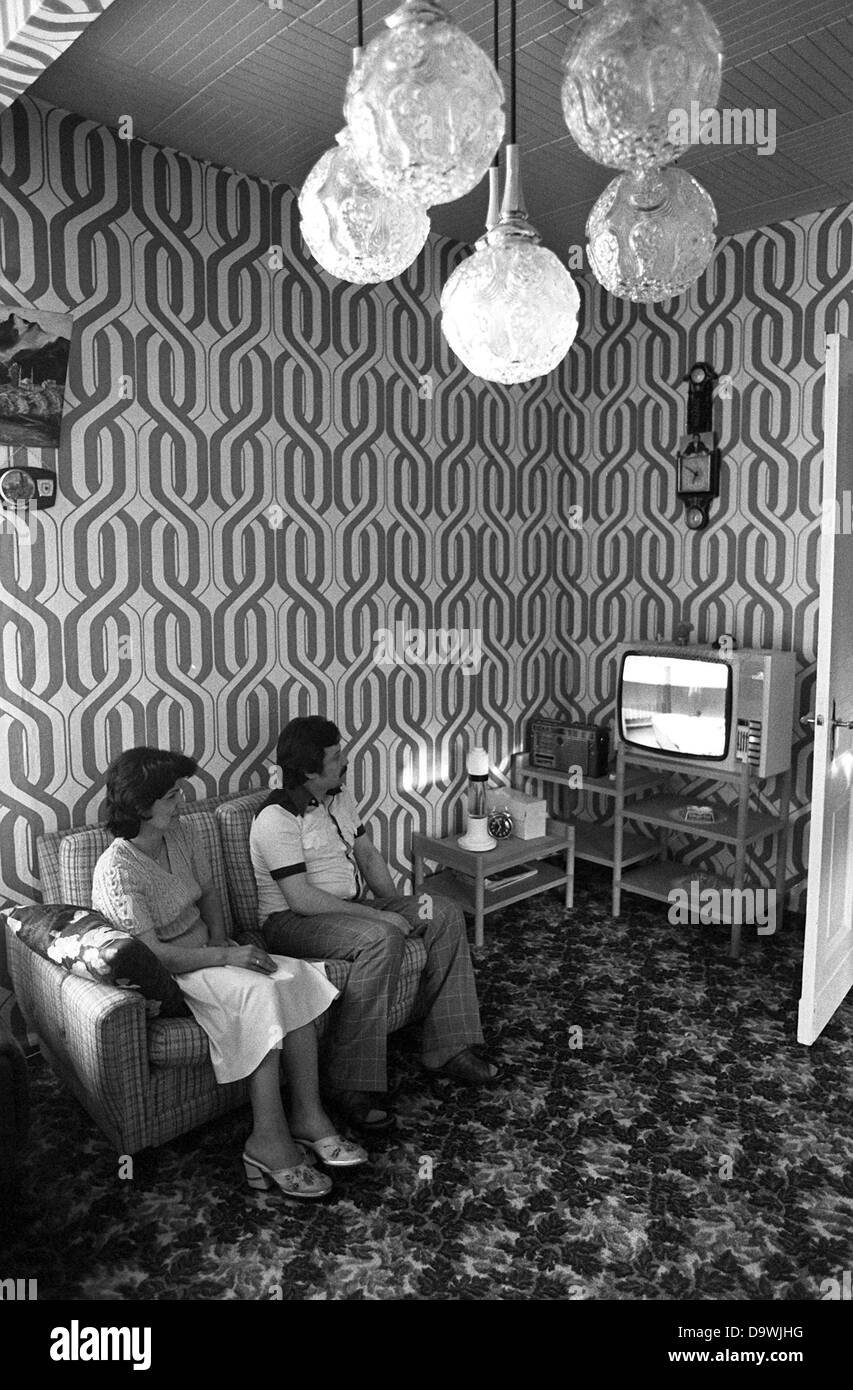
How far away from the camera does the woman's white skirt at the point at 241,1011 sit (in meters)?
2.39

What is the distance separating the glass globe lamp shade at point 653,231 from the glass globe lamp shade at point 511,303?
16 cm

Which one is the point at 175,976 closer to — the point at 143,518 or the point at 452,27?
the point at 143,518

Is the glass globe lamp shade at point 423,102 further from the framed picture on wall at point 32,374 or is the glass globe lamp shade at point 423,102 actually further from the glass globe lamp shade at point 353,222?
the framed picture on wall at point 32,374

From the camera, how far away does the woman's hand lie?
249cm

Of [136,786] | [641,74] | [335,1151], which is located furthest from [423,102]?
[335,1151]

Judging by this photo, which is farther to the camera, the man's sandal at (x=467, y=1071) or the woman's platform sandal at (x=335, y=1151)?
the man's sandal at (x=467, y=1071)

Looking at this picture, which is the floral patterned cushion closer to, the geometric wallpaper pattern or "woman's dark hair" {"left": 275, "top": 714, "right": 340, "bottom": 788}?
the geometric wallpaper pattern

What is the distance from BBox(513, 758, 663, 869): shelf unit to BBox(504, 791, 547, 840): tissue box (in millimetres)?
295

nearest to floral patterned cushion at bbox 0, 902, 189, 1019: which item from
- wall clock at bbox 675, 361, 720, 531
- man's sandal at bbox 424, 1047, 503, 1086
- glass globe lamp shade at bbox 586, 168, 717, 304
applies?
man's sandal at bbox 424, 1047, 503, 1086

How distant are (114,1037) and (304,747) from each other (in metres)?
1.01

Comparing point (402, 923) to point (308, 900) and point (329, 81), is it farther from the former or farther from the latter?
point (329, 81)

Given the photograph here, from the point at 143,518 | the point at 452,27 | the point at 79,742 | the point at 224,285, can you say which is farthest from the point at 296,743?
the point at 452,27

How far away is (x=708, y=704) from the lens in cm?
378

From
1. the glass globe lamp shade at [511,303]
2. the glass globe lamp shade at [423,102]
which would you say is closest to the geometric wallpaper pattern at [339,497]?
the glass globe lamp shade at [511,303]
